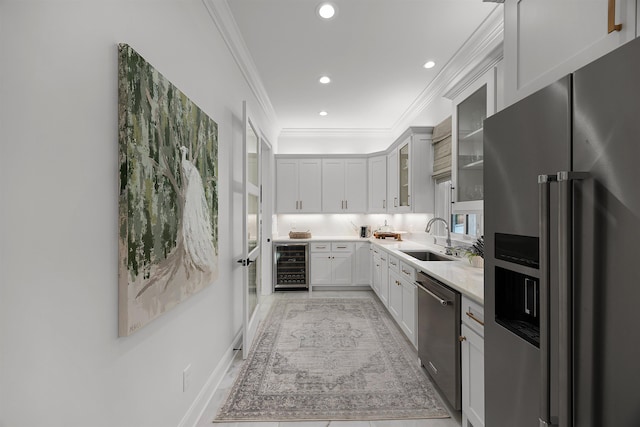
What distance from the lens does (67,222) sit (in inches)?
36.5

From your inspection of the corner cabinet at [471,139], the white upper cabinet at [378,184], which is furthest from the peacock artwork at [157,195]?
the white upper cabinet at [378,184]

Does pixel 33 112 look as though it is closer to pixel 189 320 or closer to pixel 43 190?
pixel 43 190

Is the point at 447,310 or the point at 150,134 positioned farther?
the point at 447,310

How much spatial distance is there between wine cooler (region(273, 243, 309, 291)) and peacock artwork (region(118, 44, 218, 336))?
317 cm

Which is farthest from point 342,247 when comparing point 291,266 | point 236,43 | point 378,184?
point 236,43

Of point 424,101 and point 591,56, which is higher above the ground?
point 424,101

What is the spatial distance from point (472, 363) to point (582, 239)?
118 centimetres

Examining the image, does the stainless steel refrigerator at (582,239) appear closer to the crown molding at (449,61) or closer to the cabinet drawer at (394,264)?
the crown molding at (449,61)

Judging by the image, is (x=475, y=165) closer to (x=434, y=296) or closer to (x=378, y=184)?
(x=434, y=296)

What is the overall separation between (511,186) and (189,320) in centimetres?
178

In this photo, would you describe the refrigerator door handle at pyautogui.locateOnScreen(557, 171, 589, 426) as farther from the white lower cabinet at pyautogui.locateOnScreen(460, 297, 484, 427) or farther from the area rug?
the area rug

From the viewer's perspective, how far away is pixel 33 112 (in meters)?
0.82

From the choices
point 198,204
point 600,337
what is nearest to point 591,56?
point 600,337

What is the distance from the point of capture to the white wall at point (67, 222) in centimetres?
77
